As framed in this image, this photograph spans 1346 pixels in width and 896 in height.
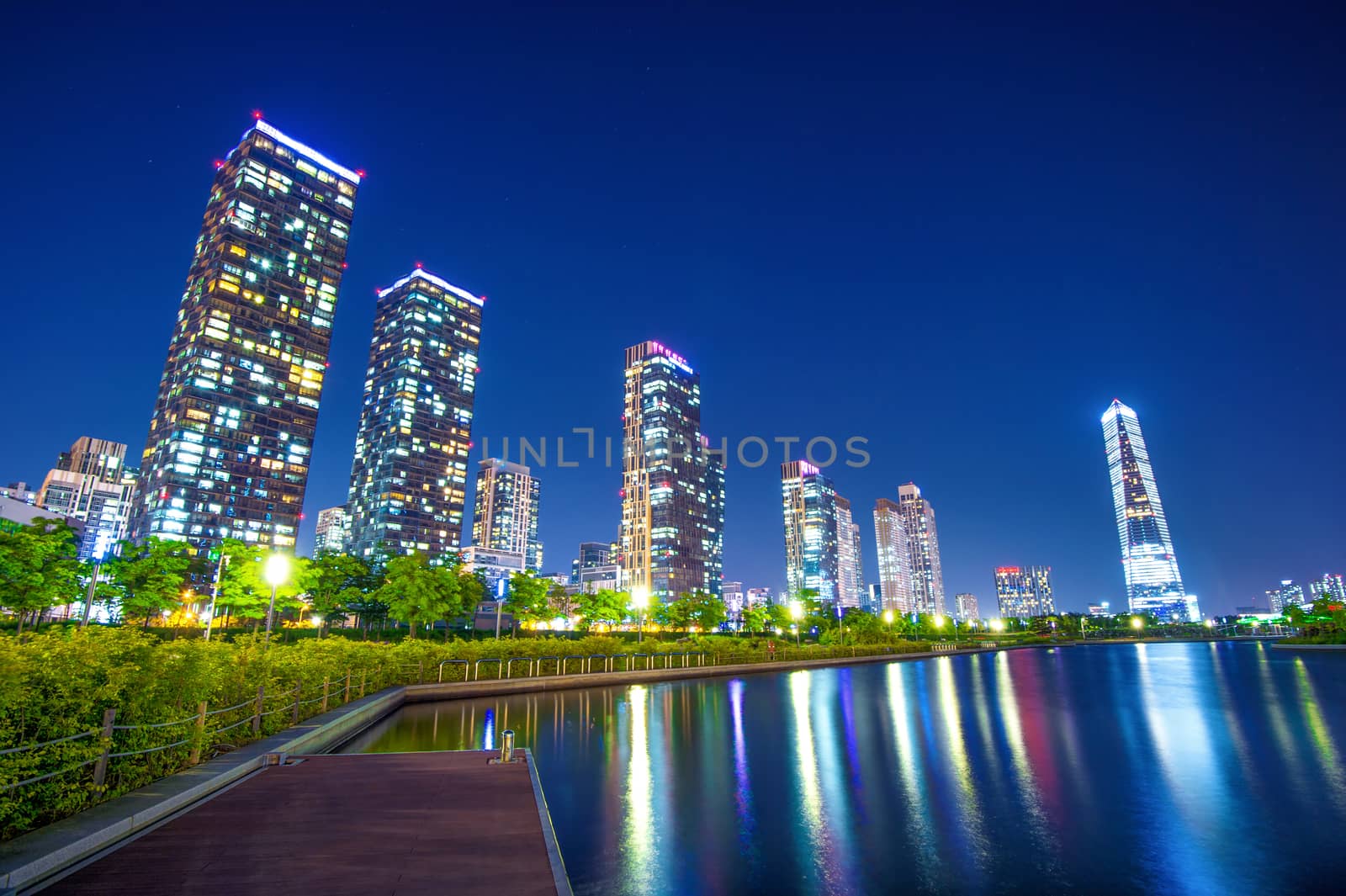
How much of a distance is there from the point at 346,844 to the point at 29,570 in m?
56.8

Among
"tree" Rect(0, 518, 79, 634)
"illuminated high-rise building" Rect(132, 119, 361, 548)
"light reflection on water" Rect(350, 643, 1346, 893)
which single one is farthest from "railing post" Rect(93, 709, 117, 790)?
"illuminated high-rise building" Rect(132, 119, 361, 548)

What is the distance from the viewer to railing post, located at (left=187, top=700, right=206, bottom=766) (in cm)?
1284

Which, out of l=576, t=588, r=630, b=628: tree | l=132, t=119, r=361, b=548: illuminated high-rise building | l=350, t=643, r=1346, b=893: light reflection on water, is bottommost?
l=350, t=643, r=1346, b=893: light reflection on water

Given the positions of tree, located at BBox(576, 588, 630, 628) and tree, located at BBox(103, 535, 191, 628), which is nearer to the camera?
tree, located at BBox(103, 535, 191, 628)

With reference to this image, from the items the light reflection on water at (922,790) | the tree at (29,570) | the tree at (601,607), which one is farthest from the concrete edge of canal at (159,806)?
the tree at (601,607)

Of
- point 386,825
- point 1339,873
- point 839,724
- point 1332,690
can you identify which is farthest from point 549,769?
point 1332,690

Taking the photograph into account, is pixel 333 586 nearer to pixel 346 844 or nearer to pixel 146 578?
pixel 146 578

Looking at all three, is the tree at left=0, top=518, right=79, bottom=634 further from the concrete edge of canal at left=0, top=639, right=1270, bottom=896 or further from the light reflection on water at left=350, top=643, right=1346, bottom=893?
the light reflection on water at left=350, top=643, right=1346, bottom=893

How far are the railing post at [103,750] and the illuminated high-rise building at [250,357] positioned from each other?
151 meters

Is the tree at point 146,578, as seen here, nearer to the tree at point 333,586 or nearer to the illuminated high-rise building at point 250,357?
the tree at point 333,586

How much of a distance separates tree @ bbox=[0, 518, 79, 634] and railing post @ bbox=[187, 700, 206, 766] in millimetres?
45679

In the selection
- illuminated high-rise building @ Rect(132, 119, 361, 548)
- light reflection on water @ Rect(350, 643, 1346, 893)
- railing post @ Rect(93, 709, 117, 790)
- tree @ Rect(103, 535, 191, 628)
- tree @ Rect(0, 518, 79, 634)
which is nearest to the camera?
railing post @ Rect(93, 709, 117, 790)

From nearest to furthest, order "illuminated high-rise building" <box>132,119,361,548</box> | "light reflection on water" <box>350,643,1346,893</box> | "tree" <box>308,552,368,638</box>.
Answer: "light reflection on water" <box>350,643,1346,893</box> < "tree" <box>308,552,368,638</box> < "illuminated high-rise building" <box>132,119,361,548</box>

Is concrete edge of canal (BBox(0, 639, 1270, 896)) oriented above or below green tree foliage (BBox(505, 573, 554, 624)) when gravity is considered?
below
